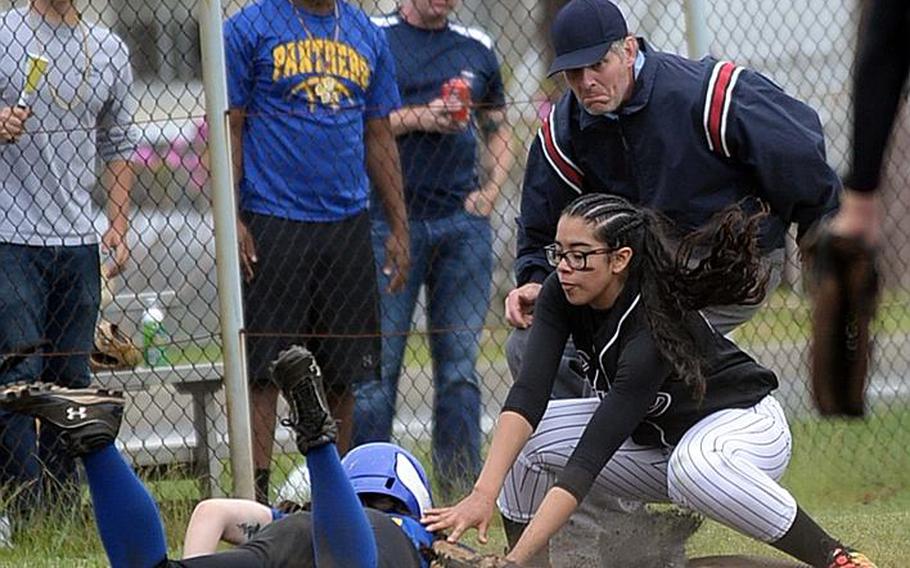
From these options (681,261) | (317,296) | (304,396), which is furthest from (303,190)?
(304,396)

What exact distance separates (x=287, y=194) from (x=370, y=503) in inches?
74.1

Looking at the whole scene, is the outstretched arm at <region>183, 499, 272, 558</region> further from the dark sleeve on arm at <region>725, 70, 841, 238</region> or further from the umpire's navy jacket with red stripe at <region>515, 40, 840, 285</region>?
the dark sleeve on arm at <region>725, 70, 841, 238</region>

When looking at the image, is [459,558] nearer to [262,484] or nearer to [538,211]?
[538,211]

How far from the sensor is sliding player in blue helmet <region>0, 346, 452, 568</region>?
4531 mm

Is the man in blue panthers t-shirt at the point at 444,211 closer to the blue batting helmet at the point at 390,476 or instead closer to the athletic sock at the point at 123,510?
the blue batting helmet at the point at 390,476

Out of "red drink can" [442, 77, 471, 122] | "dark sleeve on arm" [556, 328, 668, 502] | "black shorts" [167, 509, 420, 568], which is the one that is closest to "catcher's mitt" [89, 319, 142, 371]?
"red drink can" [442, 77, 471, 122]

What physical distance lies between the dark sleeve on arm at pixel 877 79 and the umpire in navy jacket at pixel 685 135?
9.10 feet

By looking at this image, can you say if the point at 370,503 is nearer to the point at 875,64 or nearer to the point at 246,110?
the point at 246,110

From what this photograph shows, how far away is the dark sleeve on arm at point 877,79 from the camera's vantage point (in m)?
2.52

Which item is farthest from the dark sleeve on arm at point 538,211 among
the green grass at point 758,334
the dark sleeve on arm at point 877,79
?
the dark sleeve on arm at point 877,79

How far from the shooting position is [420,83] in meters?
7.27

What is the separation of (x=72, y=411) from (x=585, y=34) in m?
1.84

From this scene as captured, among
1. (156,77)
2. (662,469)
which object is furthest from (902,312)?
(662,469)

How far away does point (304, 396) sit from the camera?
4.51 meters
